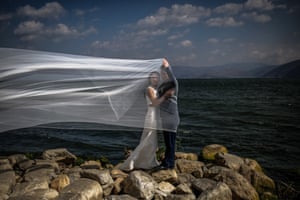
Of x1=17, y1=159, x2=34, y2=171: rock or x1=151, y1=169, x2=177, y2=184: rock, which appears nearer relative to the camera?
x1=151, y1=169, x2=177, y2=184: rock

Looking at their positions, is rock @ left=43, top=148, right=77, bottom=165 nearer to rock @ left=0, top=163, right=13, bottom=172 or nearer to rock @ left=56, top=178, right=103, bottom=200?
rock @ left=0, top=163, right=13, bottom=172

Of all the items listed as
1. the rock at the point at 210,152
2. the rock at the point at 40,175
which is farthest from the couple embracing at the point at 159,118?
the rock at the point at 210,152

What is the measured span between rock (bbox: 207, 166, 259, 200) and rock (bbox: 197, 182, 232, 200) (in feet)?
1.86

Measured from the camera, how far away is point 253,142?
13125 millimetres

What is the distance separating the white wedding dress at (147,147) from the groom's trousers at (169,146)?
26 cm

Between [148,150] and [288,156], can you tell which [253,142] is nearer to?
[288,156]

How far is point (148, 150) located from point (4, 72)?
327 centimetres

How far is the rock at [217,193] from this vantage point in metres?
4.89

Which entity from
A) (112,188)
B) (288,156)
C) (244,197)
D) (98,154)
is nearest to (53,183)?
(112,188)

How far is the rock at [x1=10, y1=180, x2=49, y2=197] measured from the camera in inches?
186

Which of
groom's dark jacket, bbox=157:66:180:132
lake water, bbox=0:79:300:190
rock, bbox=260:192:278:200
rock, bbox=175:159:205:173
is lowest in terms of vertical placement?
lake water, bbox=0:79:300:190

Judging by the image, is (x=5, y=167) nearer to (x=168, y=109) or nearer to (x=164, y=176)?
(x=164, y=176)

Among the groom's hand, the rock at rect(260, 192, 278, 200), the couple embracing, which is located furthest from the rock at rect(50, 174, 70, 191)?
the rock at rect(260, 192, 278, 200)

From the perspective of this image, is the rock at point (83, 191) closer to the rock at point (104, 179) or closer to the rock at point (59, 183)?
the rock at point (104, 179)
